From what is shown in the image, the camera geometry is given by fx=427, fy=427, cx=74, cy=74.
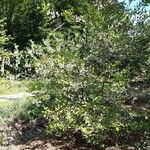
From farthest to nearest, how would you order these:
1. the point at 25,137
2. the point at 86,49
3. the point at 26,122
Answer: the point at 26,122
the point at 25,137
the point at 86,49

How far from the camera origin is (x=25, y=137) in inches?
394

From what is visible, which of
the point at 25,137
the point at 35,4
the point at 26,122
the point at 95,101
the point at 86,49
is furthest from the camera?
the point at 35,4

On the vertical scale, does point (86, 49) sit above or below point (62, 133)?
above

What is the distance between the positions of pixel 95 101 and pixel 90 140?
770mm

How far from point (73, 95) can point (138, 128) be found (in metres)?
1.46

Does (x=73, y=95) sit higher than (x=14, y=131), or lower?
higher

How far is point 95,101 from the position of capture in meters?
8.22

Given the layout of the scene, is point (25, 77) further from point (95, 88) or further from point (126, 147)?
point (126, 147)

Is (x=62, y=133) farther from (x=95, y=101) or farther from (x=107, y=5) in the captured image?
(x=107, y=5)

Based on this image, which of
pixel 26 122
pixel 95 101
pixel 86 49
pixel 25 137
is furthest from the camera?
pixel 26 122

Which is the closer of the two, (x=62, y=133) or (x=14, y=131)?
(x=62, y=133)

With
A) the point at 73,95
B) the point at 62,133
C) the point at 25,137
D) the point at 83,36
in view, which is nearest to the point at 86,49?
the point at 83,36

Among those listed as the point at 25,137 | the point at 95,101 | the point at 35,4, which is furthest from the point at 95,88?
the point at 35,4

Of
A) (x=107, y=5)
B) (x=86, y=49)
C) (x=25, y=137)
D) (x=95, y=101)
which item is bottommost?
(x=25, y=137)
